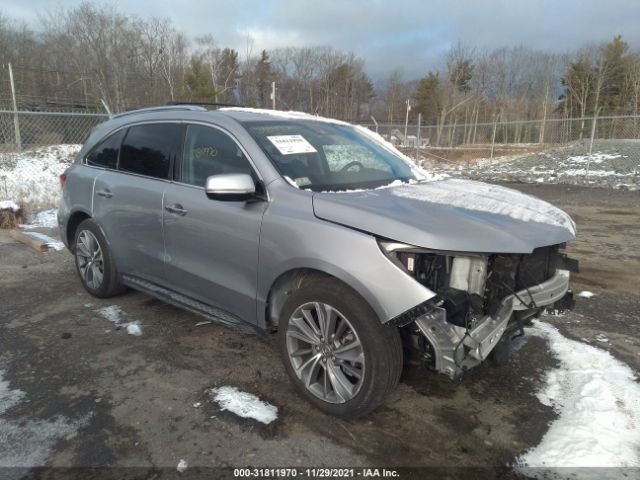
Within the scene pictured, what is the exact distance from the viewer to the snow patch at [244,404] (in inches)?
109

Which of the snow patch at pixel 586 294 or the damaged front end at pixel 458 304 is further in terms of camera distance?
the snow patch at pixel 586 294

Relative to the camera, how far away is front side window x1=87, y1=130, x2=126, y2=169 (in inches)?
170

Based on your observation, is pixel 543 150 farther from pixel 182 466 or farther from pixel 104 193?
pixel 182 466

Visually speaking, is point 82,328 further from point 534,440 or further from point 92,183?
point 534,440

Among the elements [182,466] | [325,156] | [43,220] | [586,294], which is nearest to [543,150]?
[586,294]

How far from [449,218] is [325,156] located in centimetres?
126

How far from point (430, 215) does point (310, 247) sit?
0.69m

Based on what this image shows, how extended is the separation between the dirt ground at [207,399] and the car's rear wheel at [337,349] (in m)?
0.16

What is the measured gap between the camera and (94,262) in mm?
4516

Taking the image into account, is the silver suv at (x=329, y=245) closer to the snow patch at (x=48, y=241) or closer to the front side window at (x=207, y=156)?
the front side window at (x=207, y=156)

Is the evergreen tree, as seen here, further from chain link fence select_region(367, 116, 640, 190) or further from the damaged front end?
the damaged front end

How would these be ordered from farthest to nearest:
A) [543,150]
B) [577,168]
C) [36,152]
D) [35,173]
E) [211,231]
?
[543,150]
[577,168]
[36,152]
[35,173]
[211,231]

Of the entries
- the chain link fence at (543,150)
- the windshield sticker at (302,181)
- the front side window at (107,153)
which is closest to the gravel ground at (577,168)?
the chain link fence at (543,150)

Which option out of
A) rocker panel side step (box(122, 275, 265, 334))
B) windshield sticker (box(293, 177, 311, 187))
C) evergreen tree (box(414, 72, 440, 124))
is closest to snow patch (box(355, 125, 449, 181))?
windshield sticker (box(293, 177, 311, 187))
